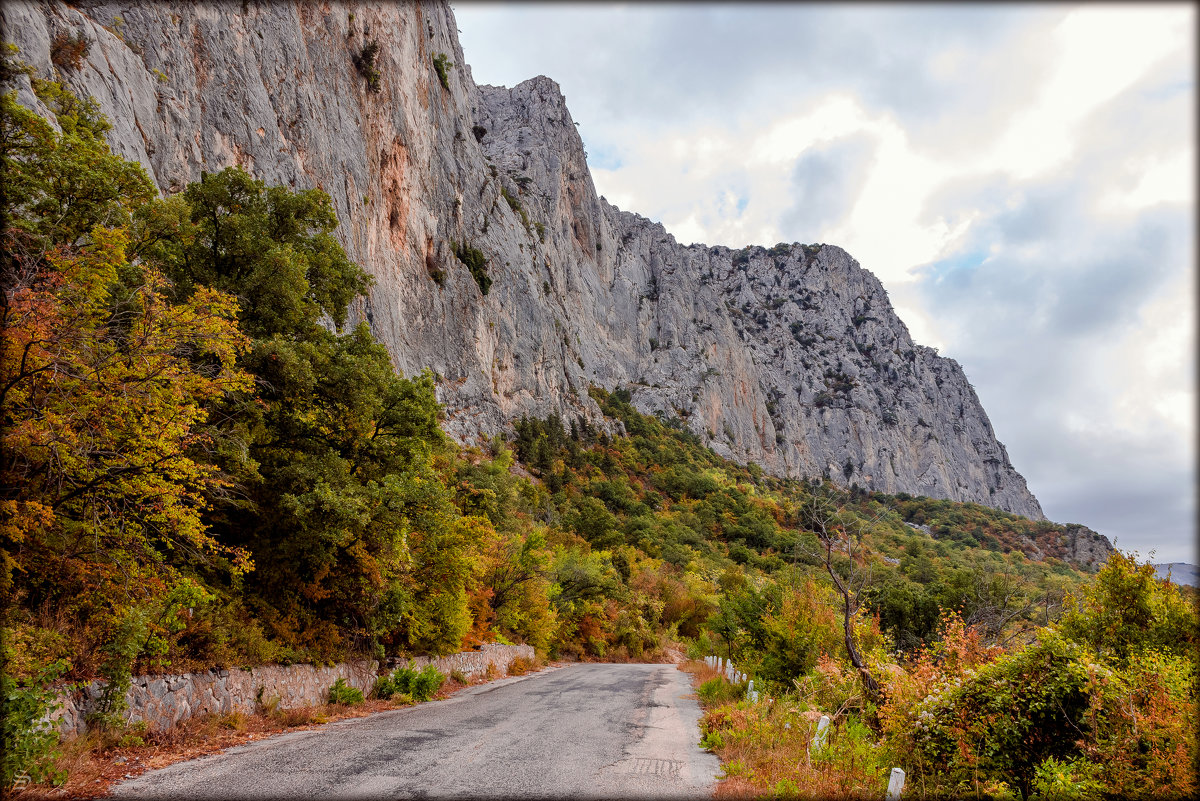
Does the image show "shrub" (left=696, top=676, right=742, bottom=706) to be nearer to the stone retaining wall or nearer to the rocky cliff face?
the stone retaining wall

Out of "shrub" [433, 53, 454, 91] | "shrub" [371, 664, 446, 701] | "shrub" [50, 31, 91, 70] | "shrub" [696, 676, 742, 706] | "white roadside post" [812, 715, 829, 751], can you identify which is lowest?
"shrub" [371, 664, 446, 701]

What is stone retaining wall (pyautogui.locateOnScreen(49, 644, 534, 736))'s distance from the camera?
7844mm

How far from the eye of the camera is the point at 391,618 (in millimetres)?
15023

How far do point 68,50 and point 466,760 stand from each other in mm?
23525

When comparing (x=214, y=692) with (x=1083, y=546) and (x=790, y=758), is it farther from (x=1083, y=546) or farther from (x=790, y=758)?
(x=1083, y=546)

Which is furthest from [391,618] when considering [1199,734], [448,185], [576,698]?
[448,185]

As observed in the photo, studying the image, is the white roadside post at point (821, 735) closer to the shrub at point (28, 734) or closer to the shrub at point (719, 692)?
the shrub at point (719, 692)

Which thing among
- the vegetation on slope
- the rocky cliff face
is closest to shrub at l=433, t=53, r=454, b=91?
the rocky cliff face

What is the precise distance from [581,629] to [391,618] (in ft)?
89.3

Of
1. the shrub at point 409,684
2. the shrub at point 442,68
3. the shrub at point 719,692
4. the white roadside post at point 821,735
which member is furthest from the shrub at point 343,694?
the shrub at point 442,68

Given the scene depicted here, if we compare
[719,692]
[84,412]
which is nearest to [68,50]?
[84,412]

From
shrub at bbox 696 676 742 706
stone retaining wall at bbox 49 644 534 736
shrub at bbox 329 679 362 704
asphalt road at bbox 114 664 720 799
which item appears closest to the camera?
asphalt road at bbox 114 664 720 799

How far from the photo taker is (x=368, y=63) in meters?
42.5

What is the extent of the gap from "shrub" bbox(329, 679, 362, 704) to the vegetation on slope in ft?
2.07
